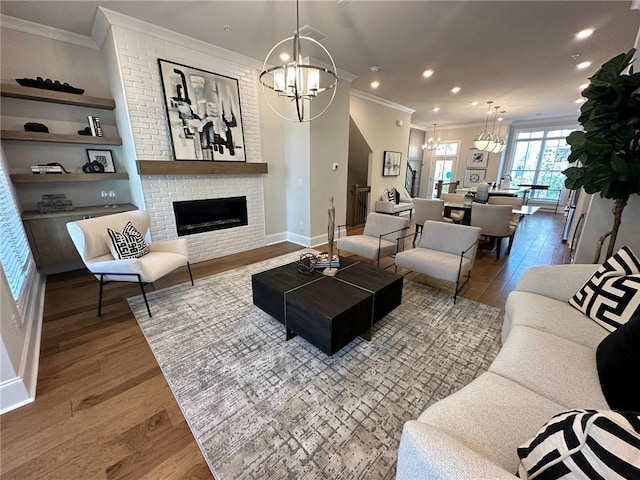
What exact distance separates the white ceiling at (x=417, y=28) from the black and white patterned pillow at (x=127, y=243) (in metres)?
2.33

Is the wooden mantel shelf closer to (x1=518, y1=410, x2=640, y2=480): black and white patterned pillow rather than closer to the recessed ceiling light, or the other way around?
(x1=518, y1=410, x2=640, y2=480): black and white patterned pillow

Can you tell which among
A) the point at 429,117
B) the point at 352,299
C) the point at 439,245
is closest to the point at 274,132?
the point at 439,245

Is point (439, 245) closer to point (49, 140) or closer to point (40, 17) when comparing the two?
point (49, 140)

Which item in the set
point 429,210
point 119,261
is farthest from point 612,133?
point 119,261

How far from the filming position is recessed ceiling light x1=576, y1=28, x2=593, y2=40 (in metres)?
3.07

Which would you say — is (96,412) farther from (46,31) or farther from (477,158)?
(477,158)

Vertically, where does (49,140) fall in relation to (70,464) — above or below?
above

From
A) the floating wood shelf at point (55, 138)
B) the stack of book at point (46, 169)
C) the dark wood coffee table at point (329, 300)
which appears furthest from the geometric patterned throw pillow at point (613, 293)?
the stack of book at point (46, 169)

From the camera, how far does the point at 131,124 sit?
10.4ft

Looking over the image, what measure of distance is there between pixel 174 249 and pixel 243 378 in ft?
6.35

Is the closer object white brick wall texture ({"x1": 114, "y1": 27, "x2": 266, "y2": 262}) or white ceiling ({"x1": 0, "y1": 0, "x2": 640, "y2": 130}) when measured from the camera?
white ceiling ({"x1": 0, "y1": 0, "x2": 640, "y2": 130})

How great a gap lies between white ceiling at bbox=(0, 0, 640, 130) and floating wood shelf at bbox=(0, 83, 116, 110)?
0.73 m

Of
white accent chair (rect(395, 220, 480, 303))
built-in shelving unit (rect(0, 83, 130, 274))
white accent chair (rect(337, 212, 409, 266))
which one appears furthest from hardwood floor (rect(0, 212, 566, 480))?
white accent chair (rect(337, 212, 409, 266))

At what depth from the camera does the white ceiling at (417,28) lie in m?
2.68
